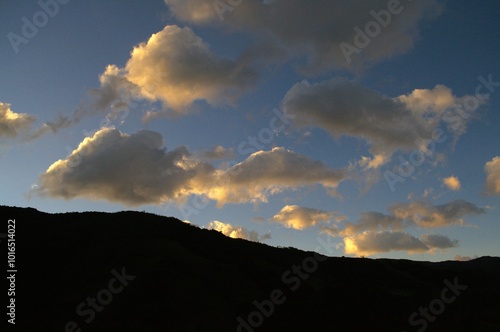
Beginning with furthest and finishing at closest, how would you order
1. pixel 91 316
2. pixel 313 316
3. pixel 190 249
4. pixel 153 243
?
pixel 190 249 → pixel 153 243 → pixel 313 316 → pixel 91 316

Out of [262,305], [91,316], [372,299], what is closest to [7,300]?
[91,316]

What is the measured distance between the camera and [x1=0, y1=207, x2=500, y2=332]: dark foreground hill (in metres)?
36.0

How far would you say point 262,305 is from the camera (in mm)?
41250

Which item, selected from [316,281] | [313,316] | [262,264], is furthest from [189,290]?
[316,281]

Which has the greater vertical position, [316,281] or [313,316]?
[316,281]

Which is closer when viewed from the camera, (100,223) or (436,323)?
(436,323)

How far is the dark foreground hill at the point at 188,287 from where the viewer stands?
3597 centimetres

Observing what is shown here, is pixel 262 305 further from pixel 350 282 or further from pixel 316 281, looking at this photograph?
pixel 350 282

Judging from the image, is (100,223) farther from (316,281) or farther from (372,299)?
(372,299)

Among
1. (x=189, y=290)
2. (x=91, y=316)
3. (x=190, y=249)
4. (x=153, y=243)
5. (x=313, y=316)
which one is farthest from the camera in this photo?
(x=190, y=249)

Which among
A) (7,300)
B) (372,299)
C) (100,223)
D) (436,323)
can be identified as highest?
(100,223)

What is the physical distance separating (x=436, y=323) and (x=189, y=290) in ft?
108

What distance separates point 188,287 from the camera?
39.5 metres

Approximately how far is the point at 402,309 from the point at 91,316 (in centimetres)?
3719
